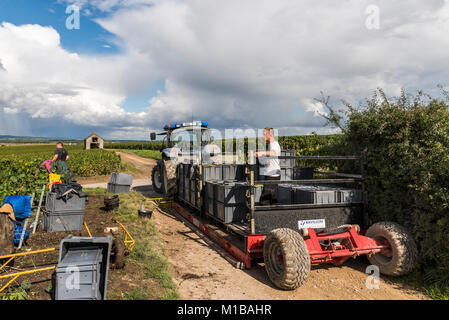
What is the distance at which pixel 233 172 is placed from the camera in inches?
340

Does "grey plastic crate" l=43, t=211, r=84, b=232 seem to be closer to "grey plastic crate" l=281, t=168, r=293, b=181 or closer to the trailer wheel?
the trailer wheel

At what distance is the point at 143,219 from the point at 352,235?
17.9 feet

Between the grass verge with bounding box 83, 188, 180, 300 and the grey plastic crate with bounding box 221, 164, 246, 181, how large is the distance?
240 cm

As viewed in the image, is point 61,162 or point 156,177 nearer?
point 61,162

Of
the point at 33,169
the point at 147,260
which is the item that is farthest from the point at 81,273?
the point at 33,169

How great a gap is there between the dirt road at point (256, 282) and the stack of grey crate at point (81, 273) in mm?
1221

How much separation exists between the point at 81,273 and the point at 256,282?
8.48 feet

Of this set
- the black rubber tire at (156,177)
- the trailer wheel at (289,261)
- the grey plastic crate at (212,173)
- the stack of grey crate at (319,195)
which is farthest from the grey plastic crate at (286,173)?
the black rubber tire at (156,177)

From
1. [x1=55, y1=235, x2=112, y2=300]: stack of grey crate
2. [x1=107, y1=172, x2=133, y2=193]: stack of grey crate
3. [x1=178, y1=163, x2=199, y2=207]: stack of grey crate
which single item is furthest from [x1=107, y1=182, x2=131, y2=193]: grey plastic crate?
[x1=55, y1=235, x2=112, y2=300]: stack of grey crate

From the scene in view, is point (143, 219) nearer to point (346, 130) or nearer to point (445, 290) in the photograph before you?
point (346, 130)

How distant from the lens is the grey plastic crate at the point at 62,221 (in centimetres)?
674

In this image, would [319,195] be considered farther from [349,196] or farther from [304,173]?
[304,173]

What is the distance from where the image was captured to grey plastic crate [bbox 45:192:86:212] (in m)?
6.68
